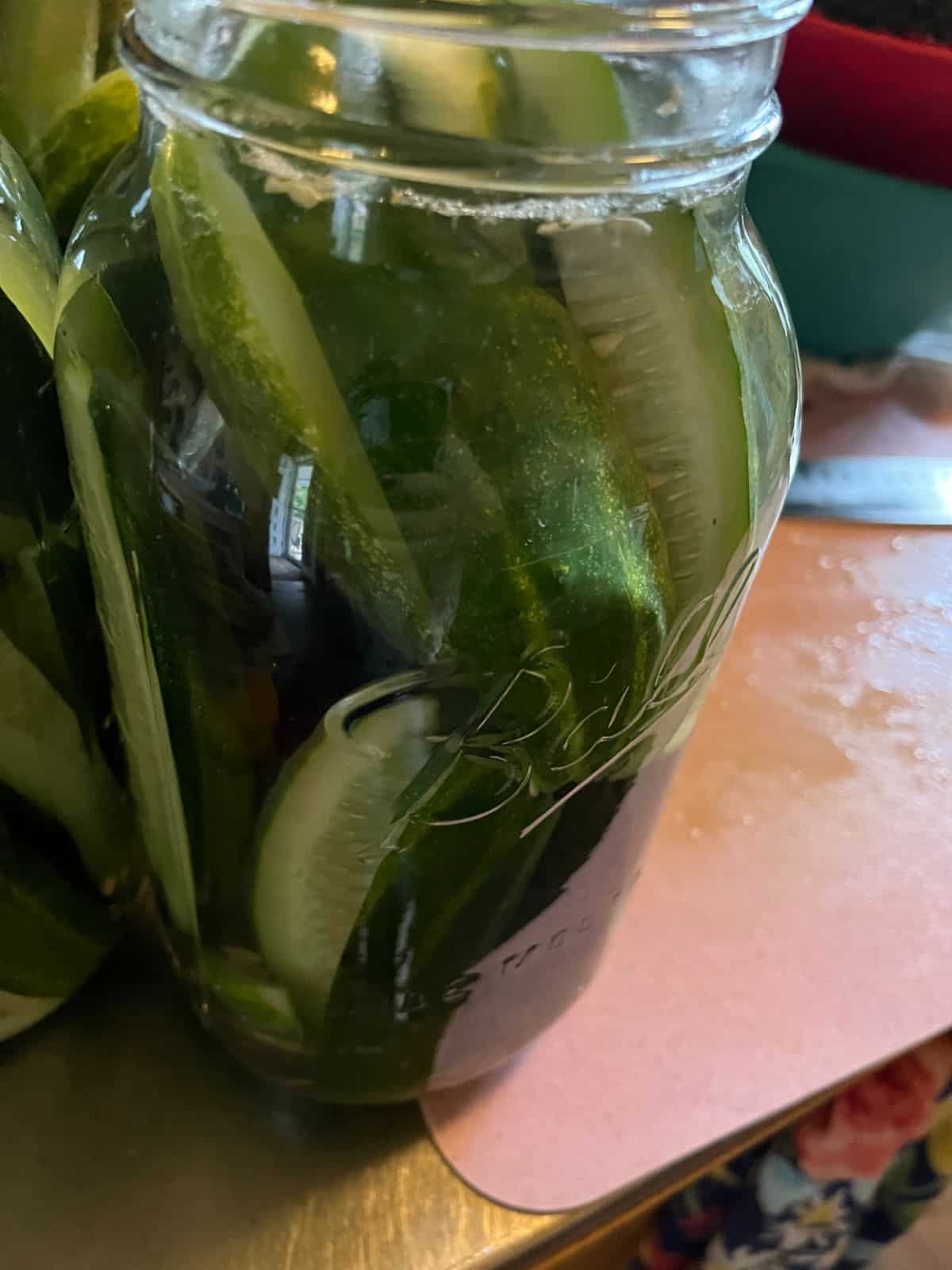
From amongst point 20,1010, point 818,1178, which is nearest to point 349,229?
point 20,1010

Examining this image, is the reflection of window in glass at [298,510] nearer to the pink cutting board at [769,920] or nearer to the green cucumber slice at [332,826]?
the green cucumber slice at [332,826]

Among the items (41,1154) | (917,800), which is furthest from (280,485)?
(917,800)

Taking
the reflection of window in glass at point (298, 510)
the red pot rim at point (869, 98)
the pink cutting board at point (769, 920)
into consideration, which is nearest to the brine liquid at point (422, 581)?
the reflection of window in glass at point (298, 510)

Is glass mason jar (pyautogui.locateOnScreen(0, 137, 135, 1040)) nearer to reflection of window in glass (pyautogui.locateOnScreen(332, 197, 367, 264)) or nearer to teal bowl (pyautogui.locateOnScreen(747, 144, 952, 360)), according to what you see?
reflection of window in glass (pyautogui.locateOnScreen(332, 197, 367, 264))

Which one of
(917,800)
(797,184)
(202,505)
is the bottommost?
(917,800)

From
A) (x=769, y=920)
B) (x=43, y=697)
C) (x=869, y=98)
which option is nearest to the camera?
(x=43, y=697)

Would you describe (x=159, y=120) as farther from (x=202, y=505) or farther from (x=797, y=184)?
(x=797, y=184)

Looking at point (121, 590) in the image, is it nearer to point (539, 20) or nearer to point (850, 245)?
point (539, 20)
